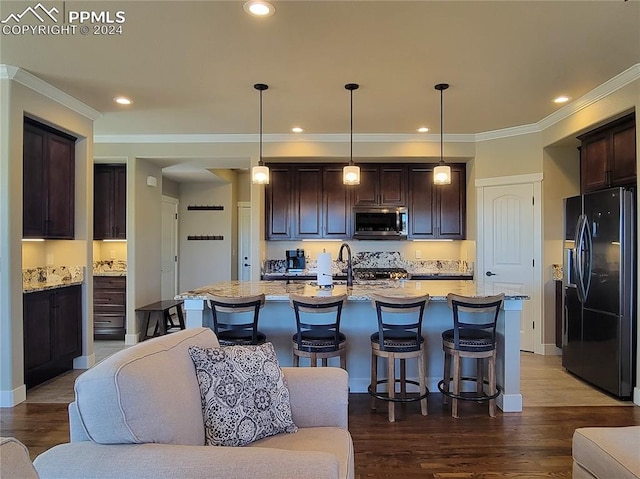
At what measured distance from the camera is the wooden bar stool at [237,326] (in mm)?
3096

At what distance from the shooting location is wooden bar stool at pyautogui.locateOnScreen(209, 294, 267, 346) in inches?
122

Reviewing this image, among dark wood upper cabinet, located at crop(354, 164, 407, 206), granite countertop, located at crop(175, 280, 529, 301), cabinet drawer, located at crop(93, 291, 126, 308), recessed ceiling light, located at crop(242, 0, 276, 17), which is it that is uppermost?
recessed ceiling light, located at crop(242, 0, 276, 17)

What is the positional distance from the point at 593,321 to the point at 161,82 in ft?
14.3

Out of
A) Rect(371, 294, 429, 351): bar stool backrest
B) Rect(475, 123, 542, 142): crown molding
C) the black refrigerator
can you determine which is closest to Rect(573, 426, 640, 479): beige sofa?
Rect(371, 294, 429, 351): bar stool backrest

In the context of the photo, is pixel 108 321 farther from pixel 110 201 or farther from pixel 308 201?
pixel 308 201

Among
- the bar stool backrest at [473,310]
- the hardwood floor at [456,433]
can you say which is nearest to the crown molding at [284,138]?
the bar stool backrest at [473,310]

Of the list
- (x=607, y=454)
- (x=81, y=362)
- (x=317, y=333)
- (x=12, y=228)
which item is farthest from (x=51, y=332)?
(x=607, y=454)

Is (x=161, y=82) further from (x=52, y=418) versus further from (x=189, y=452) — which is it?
(x=189, y=452)

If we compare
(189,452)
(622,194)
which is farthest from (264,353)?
(622,194)

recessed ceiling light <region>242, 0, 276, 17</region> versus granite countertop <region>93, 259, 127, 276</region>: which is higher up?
recessed ceiling light <region>242, 0, 276, 17</region>

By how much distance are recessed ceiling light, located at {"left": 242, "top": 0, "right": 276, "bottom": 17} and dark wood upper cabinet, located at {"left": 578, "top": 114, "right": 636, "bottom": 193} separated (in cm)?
323

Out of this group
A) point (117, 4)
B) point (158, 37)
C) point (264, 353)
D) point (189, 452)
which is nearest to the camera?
point (189, 452)

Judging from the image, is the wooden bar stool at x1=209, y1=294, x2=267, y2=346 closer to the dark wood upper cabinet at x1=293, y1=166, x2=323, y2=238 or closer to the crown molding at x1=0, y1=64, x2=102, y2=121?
the crown molding at x1=0, y1=64, x2=102, y2=121

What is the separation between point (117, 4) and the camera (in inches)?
97.7
